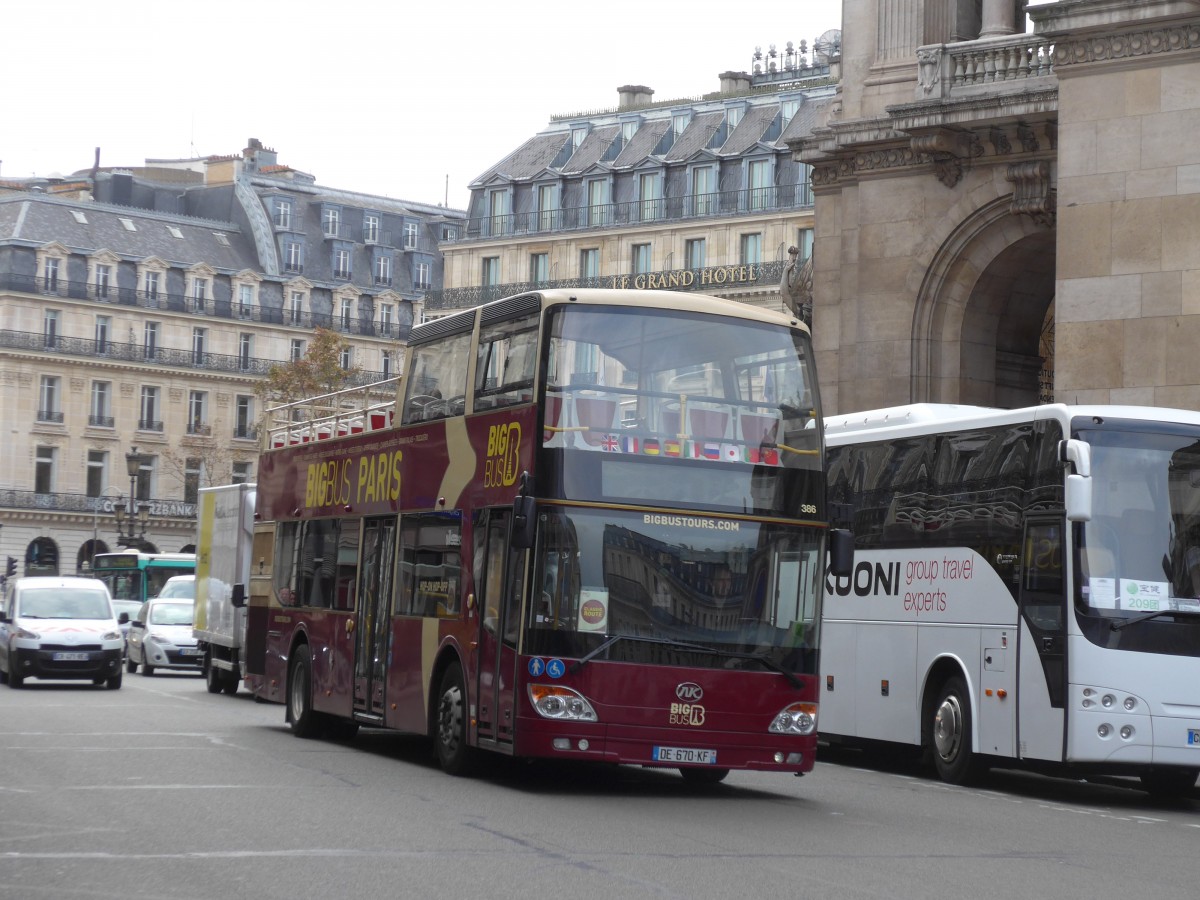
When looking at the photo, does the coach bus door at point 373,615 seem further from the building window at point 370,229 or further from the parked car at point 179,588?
the building window at point 370,229

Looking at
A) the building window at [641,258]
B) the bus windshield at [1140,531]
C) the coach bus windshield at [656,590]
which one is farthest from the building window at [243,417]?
the coach bus windshield at [656,590]

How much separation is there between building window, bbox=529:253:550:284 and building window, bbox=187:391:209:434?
19.9 meters

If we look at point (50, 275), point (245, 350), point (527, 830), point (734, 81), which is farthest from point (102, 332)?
point (527, 830)

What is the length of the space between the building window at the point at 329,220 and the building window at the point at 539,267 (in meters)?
22.0

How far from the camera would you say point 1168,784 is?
60.6 feet

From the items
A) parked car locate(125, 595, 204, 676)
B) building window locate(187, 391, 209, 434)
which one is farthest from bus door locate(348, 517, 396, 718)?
building window locate(187, 391, 209, 434)

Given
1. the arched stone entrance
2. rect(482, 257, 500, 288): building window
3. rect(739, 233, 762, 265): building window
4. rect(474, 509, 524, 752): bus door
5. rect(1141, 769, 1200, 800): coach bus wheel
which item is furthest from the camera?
rect(482, 257, 500, 288): building window

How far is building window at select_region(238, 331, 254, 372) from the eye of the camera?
9666 cm

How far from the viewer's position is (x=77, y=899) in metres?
9.68

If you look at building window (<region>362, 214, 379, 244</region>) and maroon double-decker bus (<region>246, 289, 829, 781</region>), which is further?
building window (<region>362, 214, 379, 244</region>)

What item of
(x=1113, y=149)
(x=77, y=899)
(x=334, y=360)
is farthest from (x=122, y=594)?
(x=77, y=899)

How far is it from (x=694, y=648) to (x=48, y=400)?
79.1 m

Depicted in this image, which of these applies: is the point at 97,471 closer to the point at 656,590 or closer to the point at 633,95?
the point at 633,95

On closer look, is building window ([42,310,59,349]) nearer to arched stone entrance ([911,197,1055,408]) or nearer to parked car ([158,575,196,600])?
parked car ([158,575,196,600])
